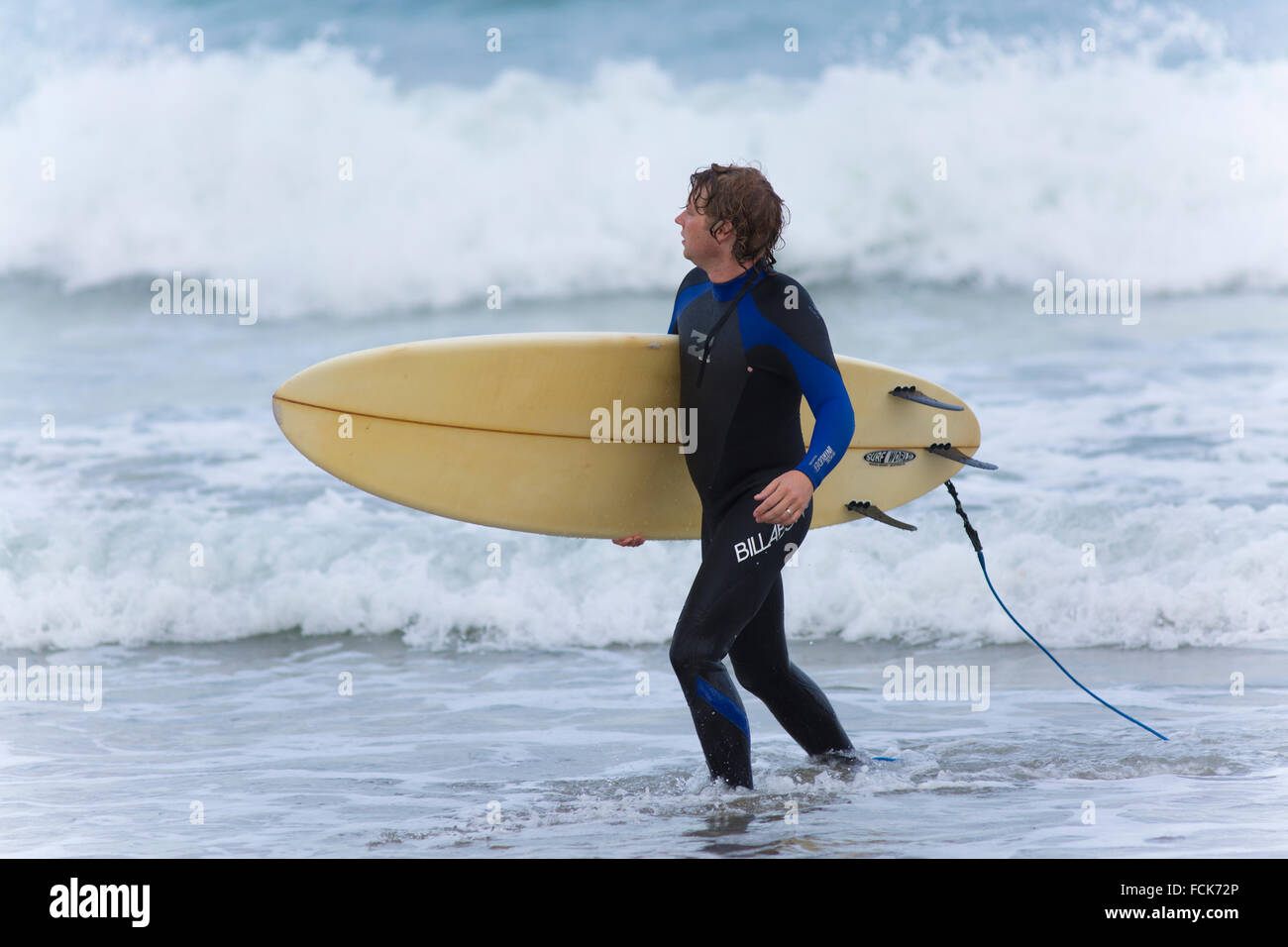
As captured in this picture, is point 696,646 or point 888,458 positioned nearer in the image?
point 696,646

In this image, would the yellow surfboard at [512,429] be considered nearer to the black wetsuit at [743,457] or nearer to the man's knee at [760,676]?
the black wetsuit at [743,457]

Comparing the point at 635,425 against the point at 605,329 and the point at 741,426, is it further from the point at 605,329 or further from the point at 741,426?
the point at 605,329

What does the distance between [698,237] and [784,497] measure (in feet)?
2.23

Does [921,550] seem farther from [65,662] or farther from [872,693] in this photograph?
[65,662]

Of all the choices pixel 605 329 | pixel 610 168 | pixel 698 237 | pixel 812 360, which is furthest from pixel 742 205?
pixel 610 168

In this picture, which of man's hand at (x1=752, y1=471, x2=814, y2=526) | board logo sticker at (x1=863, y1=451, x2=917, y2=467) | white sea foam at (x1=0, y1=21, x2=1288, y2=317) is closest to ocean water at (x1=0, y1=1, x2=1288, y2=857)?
white sea foam at (x1=0, y1=21, x2=1288, y2=317)

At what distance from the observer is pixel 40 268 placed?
12.4 m

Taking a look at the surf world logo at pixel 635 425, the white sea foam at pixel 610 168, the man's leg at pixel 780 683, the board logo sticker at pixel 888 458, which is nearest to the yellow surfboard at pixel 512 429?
the surf world logo at pixel 635 425

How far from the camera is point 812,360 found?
2.84m

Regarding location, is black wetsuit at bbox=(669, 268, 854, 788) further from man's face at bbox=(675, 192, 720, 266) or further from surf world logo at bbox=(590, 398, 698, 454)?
surf world logo at bbox=(590, 398, 698, 454)

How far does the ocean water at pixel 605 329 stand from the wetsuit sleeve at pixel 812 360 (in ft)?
3.11

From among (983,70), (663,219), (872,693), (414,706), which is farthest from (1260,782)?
(983,70)

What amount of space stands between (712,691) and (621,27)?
12.0 meters

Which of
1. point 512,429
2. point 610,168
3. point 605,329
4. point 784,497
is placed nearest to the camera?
point 784,497
